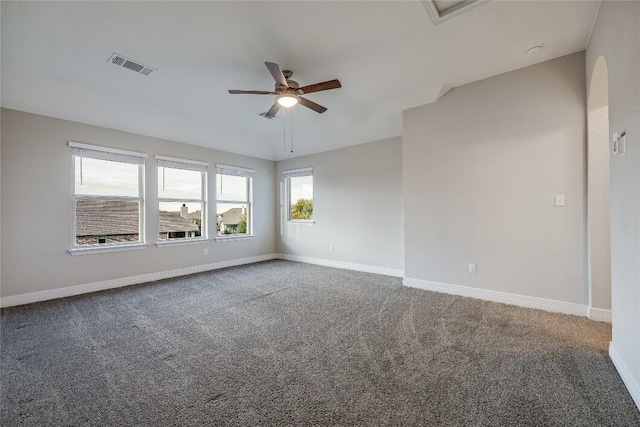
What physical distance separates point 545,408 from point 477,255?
2133 mm

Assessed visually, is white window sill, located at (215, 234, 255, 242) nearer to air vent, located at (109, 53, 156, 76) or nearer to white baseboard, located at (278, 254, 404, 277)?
white baseboard, located at (278, 254, 404, 277)

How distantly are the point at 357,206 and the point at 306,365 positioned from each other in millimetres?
3669

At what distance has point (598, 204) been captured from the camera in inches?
108

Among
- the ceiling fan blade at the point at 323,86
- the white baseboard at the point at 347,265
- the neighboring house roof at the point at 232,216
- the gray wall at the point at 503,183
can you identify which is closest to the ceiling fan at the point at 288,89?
the ceiling fan blade at the point at 323,86

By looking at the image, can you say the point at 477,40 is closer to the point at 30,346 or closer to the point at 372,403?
the point at 372,403

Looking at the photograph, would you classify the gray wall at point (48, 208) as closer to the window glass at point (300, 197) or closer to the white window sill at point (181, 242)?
the white window sill at point (181, 242)

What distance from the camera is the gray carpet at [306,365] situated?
1523 millimetres

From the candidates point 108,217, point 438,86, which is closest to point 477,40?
point 438,86

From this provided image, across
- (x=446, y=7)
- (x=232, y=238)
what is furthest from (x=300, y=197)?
(x=446, y=7)

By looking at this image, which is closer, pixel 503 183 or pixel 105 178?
pixel 503 183

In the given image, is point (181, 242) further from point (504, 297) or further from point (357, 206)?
point (504, 297)

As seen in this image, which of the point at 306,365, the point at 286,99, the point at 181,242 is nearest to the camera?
the point at 306,365

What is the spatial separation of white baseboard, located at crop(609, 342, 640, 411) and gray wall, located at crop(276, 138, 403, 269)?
2.86 metres

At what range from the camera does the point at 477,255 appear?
346 cm
